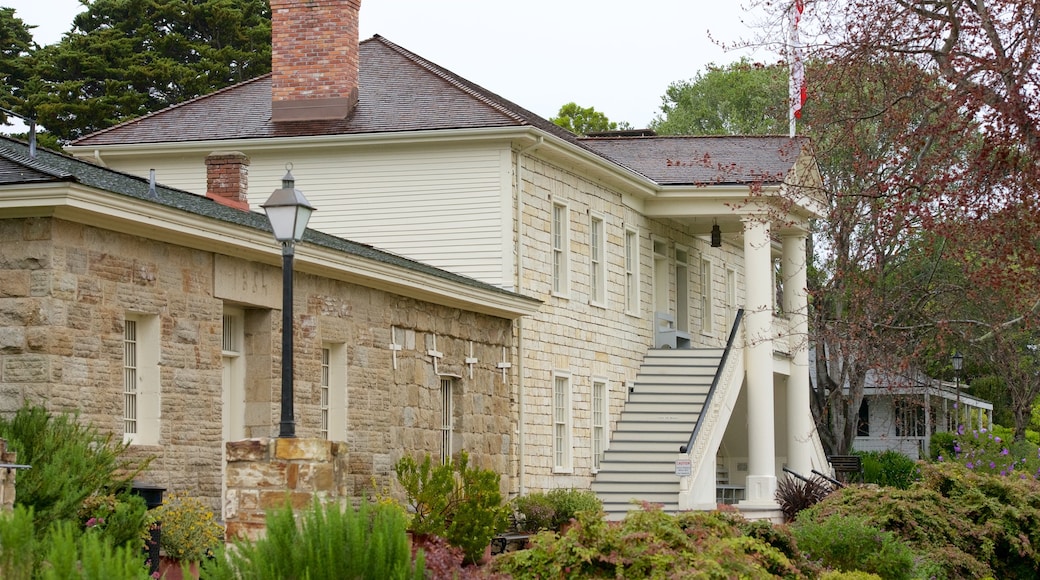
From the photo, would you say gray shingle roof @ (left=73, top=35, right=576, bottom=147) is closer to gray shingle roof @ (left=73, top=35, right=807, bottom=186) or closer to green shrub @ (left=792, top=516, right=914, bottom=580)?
gray shingle roof @ (left=73, top=35, right=807, bottom=186)

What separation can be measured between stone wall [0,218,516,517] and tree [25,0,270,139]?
23.0 m

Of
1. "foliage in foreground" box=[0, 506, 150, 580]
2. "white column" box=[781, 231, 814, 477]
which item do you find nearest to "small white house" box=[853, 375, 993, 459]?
"white column" box=[781, 231, 814, 477]

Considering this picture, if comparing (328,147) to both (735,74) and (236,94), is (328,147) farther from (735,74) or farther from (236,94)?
(735,74)

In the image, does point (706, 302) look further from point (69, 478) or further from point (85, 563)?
point (85, 563)

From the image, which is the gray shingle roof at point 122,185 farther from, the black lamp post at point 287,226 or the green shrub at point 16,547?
the green shrub at point 16,547

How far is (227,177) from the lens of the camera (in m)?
23.0

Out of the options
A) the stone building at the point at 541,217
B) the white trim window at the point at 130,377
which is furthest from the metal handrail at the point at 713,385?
the white trim window at the point at 130,377

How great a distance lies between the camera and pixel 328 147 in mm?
25484

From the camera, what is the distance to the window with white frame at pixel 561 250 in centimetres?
2673

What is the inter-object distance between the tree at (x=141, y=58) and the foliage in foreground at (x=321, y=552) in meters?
33.7

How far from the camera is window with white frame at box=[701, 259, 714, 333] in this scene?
110 feet

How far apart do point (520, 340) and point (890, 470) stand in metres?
16.9

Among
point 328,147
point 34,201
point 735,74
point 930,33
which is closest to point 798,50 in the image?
point 930,33

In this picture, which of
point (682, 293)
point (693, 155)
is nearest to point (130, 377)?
point (693, 155)
